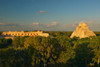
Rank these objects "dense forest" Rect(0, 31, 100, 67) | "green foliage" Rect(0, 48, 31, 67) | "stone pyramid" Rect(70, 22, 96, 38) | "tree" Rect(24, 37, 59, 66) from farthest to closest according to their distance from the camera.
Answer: "stone pyramid" Rect(70, 22, 96, 38), "tree" Rect(24, 37, 59, 66), "dense forest" Rect(0, 31, 100, 67), "green foliage" Rect(0, 48, 31, 67)

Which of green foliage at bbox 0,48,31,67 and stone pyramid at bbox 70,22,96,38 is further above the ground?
stone pyramid at bbox 70,22,96,38

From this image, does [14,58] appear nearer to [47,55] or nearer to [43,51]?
[43,51]

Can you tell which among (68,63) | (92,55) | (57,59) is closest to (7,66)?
(57,59)

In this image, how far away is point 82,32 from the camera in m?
72.7

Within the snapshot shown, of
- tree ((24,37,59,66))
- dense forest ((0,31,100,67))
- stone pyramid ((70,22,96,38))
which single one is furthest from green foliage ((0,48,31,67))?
stone pyramid ((70,22,96,38))

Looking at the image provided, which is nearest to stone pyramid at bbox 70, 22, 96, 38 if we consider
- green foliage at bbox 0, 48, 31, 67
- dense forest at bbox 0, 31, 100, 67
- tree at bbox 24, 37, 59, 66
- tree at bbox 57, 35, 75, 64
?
dense forest at bbox 0, 31, 100, 67

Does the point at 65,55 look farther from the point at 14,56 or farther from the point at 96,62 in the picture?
the point at 14,56

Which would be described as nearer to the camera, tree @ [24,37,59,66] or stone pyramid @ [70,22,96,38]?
tree @ [24,37,59,66]

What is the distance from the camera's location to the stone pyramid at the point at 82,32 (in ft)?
233

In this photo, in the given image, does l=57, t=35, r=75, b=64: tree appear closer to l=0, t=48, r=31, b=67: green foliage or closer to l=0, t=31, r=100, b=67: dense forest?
l=0, t=31, r=100, b=67: dense forest

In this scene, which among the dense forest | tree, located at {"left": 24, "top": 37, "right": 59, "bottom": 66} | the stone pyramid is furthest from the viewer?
the stone pyramid

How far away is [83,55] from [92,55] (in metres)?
2.37

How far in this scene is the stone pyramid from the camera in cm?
7104

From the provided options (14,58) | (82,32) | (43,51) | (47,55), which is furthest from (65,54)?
(82,32)
